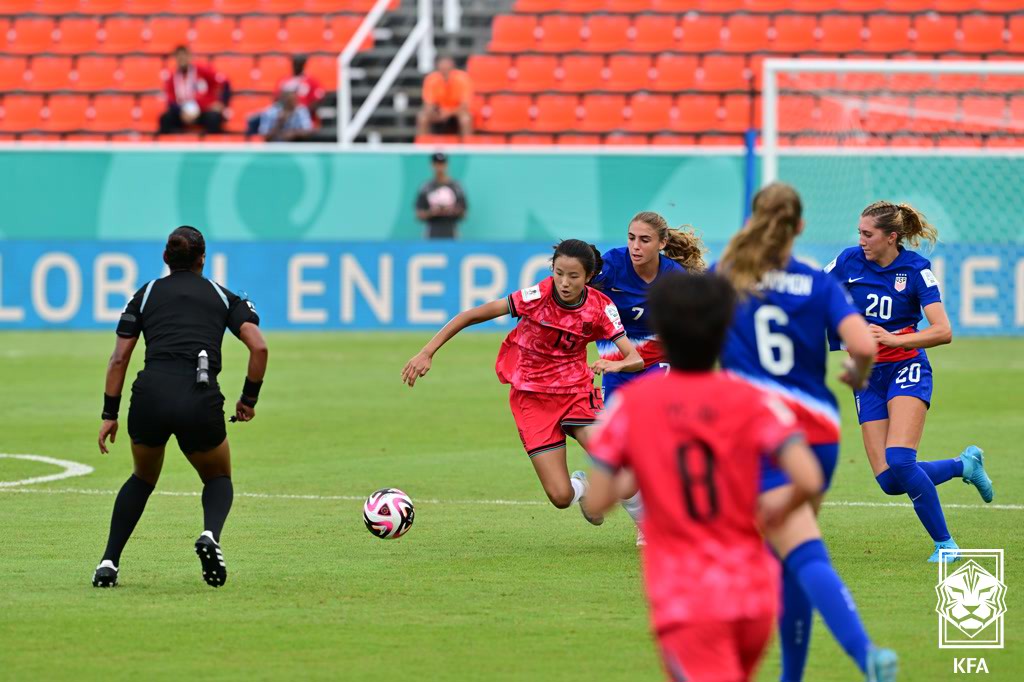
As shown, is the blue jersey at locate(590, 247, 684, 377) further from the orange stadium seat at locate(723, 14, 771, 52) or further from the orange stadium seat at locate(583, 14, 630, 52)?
the orange stadium seat at locate(583, 14, 630, 52)

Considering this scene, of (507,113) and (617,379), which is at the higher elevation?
(507,113)

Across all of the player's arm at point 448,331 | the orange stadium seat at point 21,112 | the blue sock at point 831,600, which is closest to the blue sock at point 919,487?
the player's arm at point 448,331

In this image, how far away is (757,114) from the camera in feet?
86.5

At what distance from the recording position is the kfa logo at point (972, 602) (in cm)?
683

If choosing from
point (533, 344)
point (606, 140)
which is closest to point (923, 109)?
point (606, 140)

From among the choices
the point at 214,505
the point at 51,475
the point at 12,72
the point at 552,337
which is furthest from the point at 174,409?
the point at 12,72

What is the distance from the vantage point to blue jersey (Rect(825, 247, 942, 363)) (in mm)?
8625

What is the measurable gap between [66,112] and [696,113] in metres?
10.7

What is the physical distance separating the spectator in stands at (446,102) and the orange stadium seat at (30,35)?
8.20 meters

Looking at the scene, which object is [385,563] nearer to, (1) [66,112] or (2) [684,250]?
(2) [684,250]

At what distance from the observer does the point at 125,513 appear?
7762 mm

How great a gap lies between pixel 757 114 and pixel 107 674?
21.5 m

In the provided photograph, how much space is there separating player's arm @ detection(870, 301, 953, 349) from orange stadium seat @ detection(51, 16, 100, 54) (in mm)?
23572

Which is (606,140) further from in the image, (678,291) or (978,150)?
(678,291)
